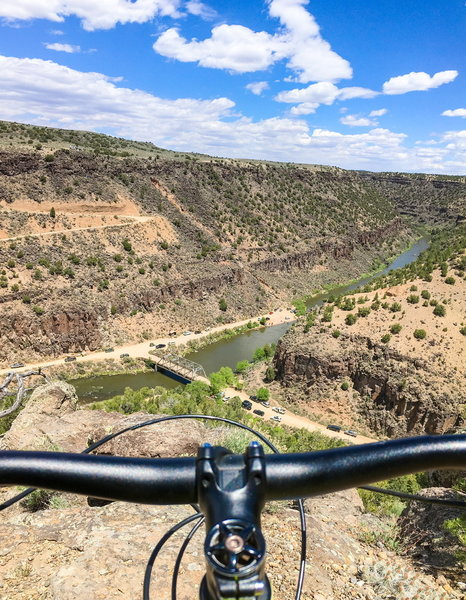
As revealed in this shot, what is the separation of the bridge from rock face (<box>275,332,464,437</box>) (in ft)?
33.0

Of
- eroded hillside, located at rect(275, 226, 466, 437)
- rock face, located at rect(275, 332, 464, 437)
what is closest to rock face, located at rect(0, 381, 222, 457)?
rock face, located at rect(275, 332, 464, 437)

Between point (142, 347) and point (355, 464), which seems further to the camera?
point (142, 347)

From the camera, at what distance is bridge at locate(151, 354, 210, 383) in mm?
49094

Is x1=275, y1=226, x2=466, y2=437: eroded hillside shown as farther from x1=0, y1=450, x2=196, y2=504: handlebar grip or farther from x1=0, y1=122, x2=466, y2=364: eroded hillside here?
x1=0, y1=450, x2=196, y2=504: handlebar grip

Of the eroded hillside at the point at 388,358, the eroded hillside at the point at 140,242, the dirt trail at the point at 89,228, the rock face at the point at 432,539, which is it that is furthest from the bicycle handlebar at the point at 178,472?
the dirt trail at the point at 89,228

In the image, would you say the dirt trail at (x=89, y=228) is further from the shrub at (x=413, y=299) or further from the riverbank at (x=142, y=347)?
the shrub at (x=413, y=299)

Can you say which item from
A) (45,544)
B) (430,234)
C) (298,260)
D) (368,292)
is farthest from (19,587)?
(430,234)

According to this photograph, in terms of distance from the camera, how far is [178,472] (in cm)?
177

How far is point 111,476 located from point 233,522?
0.65m

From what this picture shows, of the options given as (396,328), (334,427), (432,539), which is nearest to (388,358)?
(396,328)

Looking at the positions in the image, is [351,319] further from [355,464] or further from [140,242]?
[355,464]

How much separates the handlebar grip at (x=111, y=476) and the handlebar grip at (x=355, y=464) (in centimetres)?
38

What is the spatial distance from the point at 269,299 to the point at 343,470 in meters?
75.3

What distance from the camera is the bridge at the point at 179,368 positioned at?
49.1 meters
